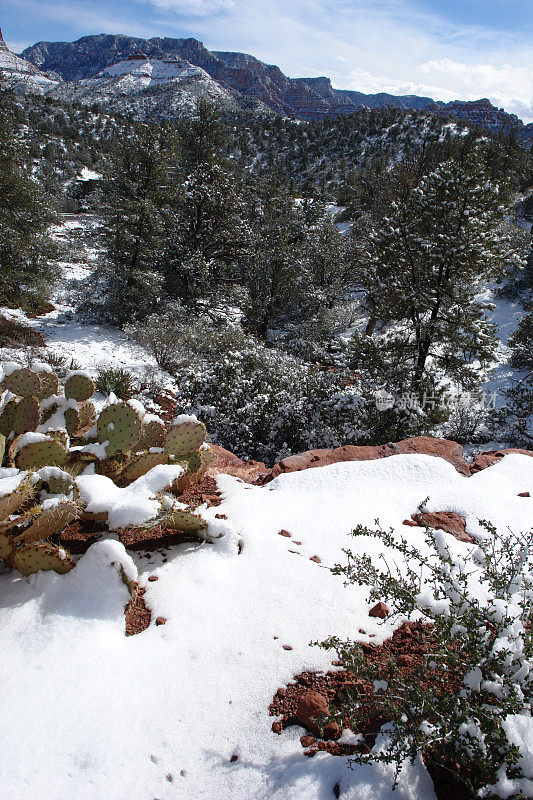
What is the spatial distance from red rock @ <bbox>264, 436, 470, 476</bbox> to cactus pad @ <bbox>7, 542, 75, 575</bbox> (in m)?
2.43

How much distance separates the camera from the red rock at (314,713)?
6.29 feet

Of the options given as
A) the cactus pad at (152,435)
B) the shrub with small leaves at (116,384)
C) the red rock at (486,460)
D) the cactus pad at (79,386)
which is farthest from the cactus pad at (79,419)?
the red rock at (486,460)

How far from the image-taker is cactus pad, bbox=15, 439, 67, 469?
3182mm

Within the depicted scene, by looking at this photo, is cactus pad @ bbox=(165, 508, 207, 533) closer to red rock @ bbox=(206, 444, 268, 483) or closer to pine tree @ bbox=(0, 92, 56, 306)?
red rock @ bbox=(206, 444, 268, 483)

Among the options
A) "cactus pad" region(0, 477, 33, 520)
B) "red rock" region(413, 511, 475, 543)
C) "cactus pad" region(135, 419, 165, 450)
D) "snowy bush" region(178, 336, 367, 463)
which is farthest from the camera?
"snowy bush" region(178, 336, 367, 463)

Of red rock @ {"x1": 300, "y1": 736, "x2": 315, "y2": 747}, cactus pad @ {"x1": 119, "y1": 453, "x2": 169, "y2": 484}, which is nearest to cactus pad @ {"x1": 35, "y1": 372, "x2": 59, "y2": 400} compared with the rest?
cactus pad @ {"x1": 119, "y1": 453, "x2": 169, "y2": 484}

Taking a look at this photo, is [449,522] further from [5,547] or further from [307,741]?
[5,547]

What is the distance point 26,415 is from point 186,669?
2556mm

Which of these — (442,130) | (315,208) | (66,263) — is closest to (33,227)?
(66,263)

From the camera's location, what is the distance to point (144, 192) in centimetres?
1311

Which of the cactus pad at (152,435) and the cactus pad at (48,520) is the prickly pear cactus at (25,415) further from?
the cactus pad at (48,520)

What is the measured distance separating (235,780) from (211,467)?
322 cm

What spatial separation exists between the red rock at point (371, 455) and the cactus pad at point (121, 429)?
1646 millimetres

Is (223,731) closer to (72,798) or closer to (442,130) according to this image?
(72,798)
